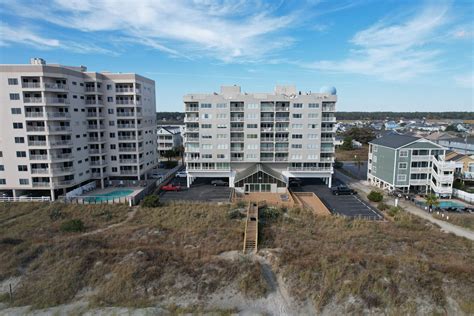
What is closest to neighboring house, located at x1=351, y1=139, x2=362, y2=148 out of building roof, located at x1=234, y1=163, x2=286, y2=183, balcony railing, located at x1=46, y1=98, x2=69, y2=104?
building roof, located at x1=234, y1=163, x2=286, y2=183

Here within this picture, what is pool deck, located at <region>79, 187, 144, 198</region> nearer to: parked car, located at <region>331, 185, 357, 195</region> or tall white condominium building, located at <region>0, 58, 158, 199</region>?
tall white condominium building, located at <region>0, 58, 158, 199</region>

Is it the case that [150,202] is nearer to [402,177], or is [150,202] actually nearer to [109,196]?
[109,196]

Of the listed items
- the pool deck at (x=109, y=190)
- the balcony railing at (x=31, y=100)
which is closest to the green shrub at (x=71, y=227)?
the pool deck at (x=109, y=190)

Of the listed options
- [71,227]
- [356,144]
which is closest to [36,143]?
[71,227]

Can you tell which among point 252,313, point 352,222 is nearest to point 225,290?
point 252,313

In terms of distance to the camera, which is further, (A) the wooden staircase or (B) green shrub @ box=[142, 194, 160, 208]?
(B) green shrub @ box=[142, 194, 160, 208]

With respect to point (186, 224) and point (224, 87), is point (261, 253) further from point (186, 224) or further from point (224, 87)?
point (224, 87)

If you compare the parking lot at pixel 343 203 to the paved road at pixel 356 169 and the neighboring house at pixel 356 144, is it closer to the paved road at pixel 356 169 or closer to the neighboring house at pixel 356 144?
the paved road at pixel 356 169
